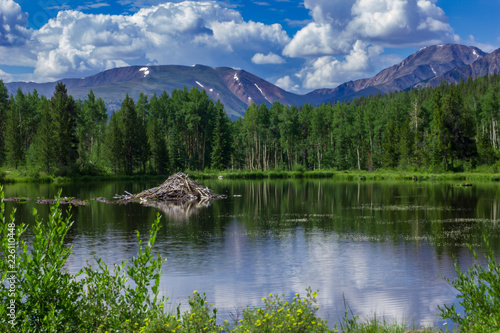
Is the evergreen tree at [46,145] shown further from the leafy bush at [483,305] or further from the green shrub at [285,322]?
the leafy bush at [483,305]

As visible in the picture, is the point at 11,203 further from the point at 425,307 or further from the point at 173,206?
the point at 425,307

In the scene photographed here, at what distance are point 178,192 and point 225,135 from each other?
6106 cm

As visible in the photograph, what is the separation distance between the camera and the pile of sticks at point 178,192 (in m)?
46.1

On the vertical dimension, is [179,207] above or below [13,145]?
below

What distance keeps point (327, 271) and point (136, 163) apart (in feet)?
267

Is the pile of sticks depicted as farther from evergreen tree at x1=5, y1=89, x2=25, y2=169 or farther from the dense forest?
evergreen tree at x1=5, y1=89, x2=25, y2=169

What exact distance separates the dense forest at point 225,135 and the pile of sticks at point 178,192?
3700 cm

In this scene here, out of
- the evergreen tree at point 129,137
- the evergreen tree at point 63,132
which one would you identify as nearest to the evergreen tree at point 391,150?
the evergreen tree at point 129,137

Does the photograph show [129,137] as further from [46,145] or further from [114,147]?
[46,145]

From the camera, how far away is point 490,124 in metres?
118

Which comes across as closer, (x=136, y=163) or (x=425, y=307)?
(x=425, y=307)

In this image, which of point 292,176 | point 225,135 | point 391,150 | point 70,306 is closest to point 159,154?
point 225,135

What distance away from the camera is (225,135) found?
4242 inches

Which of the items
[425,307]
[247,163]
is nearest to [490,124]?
[247,163]
